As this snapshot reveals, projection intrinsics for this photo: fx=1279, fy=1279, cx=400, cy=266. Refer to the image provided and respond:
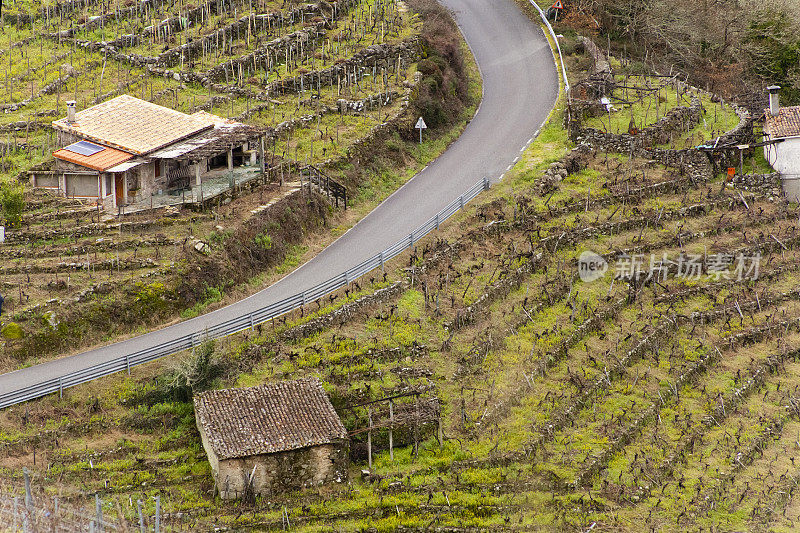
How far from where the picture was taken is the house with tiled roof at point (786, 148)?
6284 cm

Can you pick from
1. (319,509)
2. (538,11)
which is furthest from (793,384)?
(538,11)

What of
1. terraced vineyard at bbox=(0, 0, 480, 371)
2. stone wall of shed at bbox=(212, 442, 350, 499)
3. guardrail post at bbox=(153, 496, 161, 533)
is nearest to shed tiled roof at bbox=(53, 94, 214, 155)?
terraced vineyard at bbox=(0, 0, 480, 371)

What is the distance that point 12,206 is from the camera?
51.9 m

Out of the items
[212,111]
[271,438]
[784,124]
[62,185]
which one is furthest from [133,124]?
[784,124]

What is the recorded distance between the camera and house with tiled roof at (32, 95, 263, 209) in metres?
54.9

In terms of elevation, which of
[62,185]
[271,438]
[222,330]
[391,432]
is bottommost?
[391,432]

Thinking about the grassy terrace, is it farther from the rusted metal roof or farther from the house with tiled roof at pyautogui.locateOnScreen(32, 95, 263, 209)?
the rusted metal roof

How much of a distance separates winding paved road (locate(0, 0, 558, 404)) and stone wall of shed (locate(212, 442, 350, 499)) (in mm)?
7775

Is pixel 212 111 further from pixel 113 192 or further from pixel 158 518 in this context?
pixel 158 518

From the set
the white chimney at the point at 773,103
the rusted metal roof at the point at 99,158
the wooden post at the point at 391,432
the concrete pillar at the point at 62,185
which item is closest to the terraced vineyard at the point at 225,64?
the concrete pillar at the point at 62,185

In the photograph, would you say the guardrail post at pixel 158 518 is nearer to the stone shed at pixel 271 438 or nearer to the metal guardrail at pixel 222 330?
the stone shed at pixel 271 438

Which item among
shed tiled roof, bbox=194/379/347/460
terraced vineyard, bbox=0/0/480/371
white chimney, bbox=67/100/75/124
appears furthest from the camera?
white chimney, bbox=67/100/75/124

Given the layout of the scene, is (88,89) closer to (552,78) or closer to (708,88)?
(552,78)

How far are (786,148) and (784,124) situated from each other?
131 centimetres
